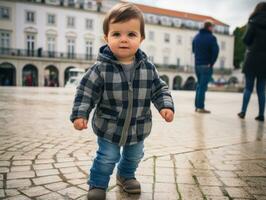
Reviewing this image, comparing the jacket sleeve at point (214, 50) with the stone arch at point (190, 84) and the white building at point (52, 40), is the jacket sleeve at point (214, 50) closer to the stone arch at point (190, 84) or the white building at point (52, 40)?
the white building at point (52, 40)

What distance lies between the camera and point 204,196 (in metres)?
2.14

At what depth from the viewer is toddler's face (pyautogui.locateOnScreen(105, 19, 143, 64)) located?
2.07m

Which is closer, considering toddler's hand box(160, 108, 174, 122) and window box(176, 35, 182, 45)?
toddler's hand box(160, 108, 174, 122)

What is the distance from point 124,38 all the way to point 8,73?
40.9 meters

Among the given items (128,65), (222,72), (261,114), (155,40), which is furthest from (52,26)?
(128,65)

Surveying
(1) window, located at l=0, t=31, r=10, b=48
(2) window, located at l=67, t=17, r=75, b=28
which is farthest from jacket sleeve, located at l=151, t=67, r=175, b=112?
(2) window, located at l=67, t=17, r=75, b=28

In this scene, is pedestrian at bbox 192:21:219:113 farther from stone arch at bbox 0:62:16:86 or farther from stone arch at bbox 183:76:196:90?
stone arch at bbox 183:76:196:90

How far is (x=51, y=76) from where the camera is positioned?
43062 millimetres

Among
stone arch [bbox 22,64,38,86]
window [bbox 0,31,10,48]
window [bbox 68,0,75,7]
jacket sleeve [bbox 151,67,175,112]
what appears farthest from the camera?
window [bbox 68,0,75,7]

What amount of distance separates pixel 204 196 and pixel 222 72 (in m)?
57.7

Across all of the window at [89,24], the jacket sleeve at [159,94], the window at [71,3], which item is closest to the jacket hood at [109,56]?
the jacket sleeve at [159,94]

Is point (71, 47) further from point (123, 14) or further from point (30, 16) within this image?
point (123, 14)

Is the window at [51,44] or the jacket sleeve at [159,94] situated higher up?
the window at [51,44]

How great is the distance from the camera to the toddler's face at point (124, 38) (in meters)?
2.07
